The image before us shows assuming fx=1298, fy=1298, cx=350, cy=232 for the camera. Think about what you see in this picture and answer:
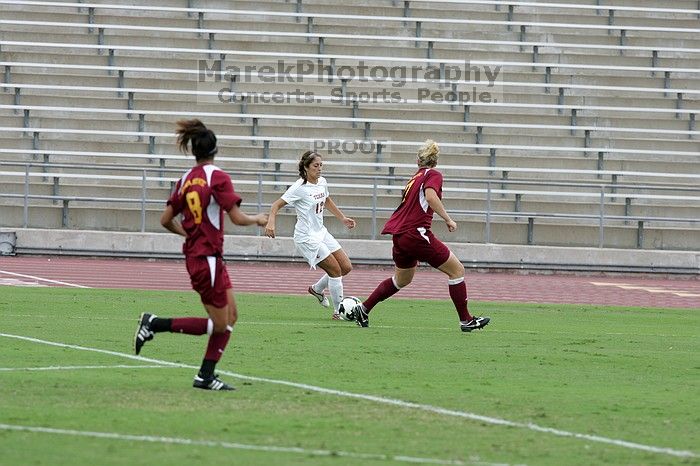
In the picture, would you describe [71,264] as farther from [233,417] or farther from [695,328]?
[233,417]

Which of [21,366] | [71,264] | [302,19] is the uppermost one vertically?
[302,19]

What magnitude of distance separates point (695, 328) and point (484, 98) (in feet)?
48.3

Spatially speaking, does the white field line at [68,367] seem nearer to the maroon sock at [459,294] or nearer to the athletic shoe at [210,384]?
the athletic shoe at [210,384]

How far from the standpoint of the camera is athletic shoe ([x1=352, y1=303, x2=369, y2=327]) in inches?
552

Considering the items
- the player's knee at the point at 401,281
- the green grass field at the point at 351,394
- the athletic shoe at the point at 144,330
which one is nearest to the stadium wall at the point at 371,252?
the green grass field at the point at 351,394

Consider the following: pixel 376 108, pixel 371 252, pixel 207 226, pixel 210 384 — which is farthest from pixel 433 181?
pixel 376 108

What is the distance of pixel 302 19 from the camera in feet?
102

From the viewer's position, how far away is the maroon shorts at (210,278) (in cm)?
874

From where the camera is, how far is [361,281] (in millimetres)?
21844

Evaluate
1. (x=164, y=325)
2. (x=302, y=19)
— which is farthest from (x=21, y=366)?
(x=302, y=19)

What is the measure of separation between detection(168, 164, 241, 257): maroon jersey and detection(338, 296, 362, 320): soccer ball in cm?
550

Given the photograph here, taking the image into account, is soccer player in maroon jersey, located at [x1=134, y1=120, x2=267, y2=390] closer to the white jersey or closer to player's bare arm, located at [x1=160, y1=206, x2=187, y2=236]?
player's bare arm, located at [x1=160, y1=206, x2=187, y2=236]

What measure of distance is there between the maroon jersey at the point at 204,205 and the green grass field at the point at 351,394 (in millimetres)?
997

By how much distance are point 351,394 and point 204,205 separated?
1.63m
